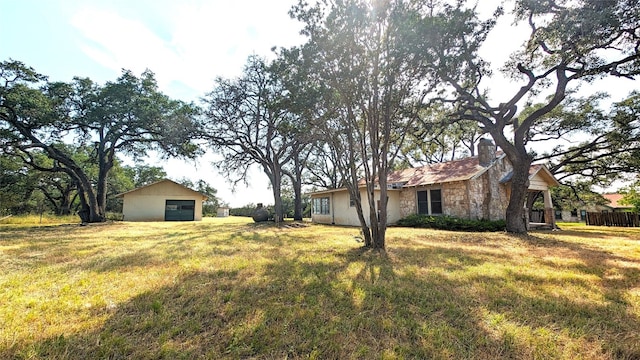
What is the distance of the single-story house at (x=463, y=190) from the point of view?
1362 cm

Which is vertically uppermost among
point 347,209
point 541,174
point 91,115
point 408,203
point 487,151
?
point 91,115

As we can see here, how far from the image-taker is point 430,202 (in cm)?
1531

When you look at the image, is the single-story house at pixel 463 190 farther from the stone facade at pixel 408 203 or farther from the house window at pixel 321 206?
the house window at pixel 321 206

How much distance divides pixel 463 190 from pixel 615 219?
13080 mm

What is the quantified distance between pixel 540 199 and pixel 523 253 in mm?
28356

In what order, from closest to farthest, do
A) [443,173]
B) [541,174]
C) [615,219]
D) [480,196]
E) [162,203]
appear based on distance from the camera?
1. [480,196]
2. [541,174]
3. [443,173]
4. [615,219]
5. [162,203]

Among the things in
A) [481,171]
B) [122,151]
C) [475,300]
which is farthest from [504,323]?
[122,151]

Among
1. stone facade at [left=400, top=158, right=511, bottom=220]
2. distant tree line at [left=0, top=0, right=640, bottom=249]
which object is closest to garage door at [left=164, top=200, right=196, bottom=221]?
distant tree line at [left=0, top=0, right=640, bottom=249]

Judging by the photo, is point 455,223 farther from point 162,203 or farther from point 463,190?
point 162,203

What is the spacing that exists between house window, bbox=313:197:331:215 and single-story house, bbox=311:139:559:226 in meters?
1.96

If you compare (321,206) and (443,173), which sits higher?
(443,173)

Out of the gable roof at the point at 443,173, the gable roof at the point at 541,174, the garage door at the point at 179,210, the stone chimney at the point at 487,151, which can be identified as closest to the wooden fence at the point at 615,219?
the gable roof at the point at 541,174

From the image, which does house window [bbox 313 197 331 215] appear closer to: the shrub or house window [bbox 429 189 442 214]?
the shrub

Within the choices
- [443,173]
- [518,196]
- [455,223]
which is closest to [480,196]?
[443,173]
